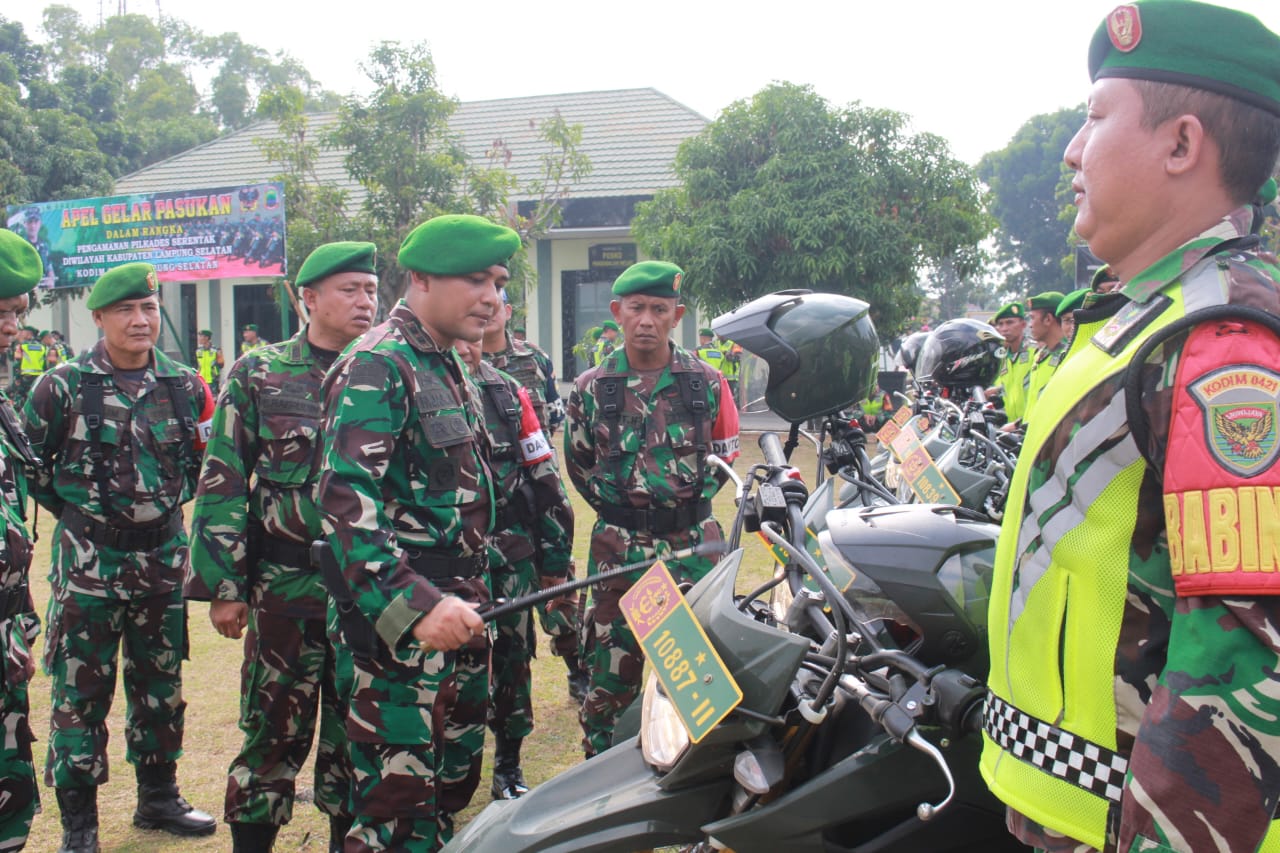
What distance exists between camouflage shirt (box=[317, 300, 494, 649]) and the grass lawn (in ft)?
5.30

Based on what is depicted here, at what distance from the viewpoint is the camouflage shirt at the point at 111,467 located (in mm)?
3891

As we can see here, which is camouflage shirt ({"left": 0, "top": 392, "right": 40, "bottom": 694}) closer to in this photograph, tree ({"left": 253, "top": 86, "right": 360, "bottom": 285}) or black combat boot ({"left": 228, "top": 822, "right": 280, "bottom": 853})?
black combat boot ({"left": 228, "top": 822, "right": 280, "bottom": 853})

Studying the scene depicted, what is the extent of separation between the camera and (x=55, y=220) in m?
19.4

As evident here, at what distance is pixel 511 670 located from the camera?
4.21 meters

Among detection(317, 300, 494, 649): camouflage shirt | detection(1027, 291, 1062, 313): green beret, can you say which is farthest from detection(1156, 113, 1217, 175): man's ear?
detection(1027, 291, 1062, 313): green beret

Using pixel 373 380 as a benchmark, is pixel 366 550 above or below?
below

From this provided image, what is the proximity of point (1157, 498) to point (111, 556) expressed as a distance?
145 inches

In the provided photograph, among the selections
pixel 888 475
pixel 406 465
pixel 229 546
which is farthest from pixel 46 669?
pixel 888 475

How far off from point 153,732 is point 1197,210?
12.7ft

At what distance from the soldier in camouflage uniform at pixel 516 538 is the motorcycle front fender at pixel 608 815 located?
1.95 m

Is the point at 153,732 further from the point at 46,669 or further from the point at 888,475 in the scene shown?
the point at 888,475

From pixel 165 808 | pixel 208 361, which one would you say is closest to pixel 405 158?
pixel 208 361

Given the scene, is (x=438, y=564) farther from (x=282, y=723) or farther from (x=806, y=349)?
(x=806, y=349)

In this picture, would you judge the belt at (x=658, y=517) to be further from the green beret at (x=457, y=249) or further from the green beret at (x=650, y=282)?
the green beret at (x=457, y=249)
